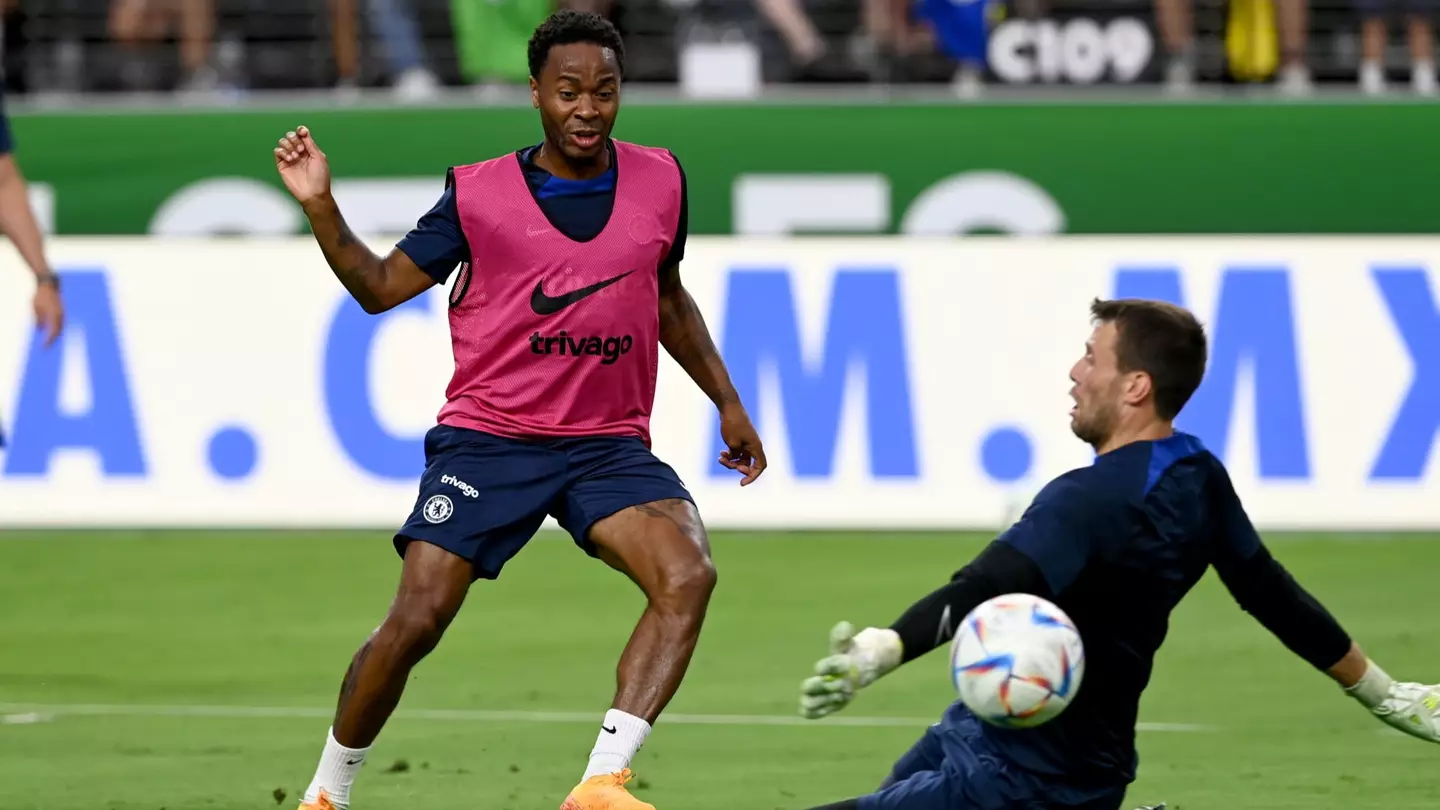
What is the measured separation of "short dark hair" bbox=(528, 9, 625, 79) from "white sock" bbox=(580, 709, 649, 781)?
1.84 meters

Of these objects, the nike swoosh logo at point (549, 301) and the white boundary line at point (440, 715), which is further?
the white boundary line at point (440, 715)

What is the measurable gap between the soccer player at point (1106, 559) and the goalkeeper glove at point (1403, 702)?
0.59 m

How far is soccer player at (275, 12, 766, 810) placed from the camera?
6523 mm

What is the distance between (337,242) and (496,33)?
10.3 metres

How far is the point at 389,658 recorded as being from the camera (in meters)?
6.46

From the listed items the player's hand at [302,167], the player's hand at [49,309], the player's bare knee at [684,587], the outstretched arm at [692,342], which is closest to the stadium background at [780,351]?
the player's hand at [49,309]

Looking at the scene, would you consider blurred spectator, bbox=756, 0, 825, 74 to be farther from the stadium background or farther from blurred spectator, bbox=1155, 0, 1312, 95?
blurred spectator, bbox=1155, 0, 1312, 95

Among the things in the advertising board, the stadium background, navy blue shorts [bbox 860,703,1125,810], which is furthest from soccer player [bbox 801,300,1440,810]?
the advertising board

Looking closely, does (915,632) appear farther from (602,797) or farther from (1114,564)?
(602,797)

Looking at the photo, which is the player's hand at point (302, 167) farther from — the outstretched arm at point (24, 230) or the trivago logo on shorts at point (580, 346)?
the outstretched arm at point (24, 230)

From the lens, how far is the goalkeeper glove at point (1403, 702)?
5.98 meters

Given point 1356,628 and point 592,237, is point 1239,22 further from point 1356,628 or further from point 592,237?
point 592,237

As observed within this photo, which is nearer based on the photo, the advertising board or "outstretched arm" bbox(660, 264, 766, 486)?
"outstretched arm" bbox(660, 264, 766, 486)

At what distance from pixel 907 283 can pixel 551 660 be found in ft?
14.4
